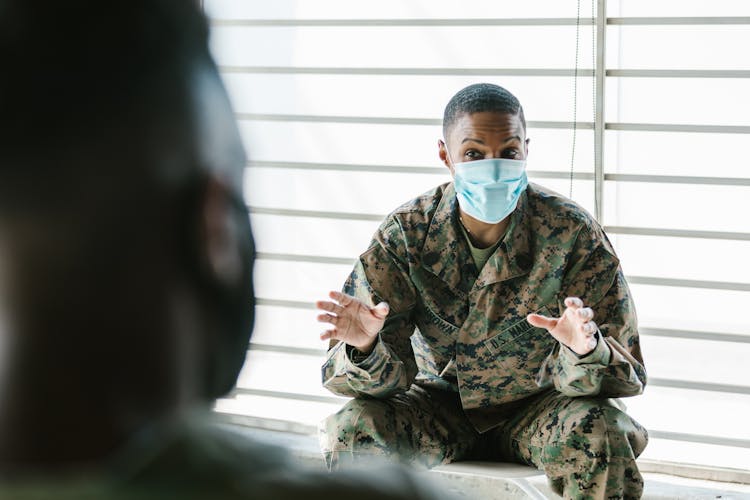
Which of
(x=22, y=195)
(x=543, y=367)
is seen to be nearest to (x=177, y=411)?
(x=22, y=195)

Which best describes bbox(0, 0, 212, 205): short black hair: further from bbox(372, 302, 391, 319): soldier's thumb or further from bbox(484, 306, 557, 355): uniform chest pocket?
bbox(484, 306, 557, 355): uniform chest pocket

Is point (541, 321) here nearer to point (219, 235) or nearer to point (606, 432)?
point (606, 432)

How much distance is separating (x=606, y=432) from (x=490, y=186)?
2.98 feet

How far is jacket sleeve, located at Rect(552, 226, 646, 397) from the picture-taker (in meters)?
3.24

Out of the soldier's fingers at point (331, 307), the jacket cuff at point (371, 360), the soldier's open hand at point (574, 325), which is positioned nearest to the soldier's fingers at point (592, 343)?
the soldier's open hand at point (574, 325)

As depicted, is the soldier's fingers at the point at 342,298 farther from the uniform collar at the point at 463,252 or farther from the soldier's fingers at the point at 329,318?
the uniform collar at the point at 463,252

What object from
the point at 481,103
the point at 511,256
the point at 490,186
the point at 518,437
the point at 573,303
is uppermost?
the point at 481,103

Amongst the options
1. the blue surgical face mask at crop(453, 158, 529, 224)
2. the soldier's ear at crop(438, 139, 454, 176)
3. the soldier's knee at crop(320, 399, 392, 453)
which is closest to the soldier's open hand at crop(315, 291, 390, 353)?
the soldier's knee at crop(320, 399, 392, 453)

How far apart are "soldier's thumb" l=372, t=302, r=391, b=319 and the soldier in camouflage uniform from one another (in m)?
0.05

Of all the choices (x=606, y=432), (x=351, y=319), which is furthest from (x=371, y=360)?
(x=606, y=432)

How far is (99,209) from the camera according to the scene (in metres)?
0.57

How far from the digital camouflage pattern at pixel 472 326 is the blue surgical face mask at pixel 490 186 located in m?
0.12

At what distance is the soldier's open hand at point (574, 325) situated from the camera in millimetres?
3053

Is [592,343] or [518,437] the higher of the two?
[592,343]
